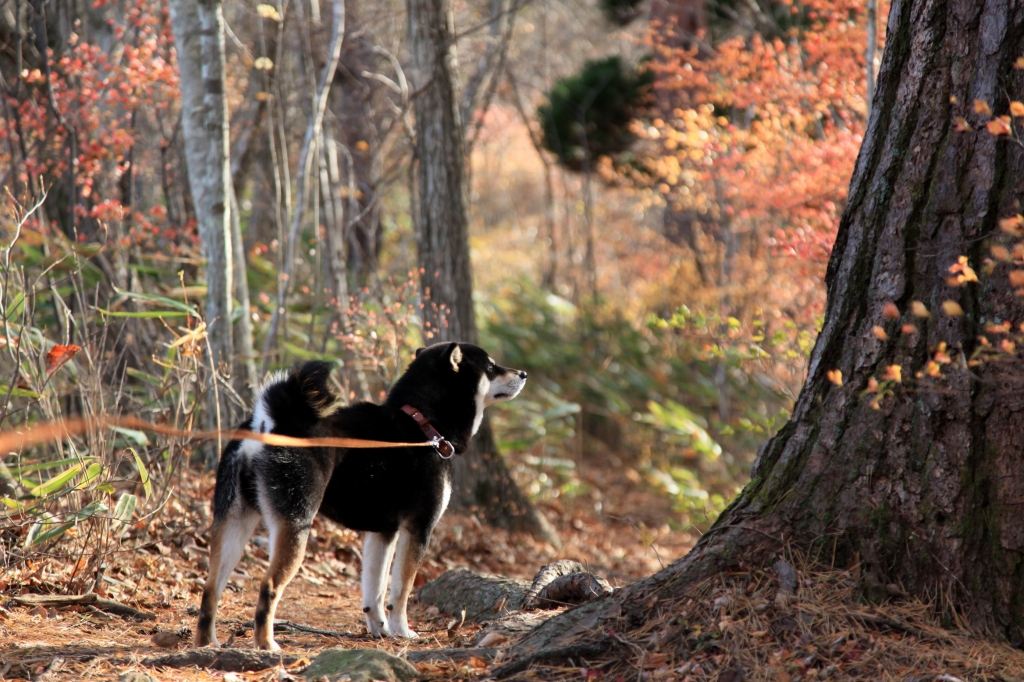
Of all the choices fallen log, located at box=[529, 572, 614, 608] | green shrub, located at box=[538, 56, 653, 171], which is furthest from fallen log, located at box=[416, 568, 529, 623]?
green shrub, located at box=[538, 56, 653, 171]

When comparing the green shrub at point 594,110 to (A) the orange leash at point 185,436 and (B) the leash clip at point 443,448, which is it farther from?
(A) the orange leash at point 185,436

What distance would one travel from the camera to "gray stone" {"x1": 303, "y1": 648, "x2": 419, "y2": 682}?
10.2ft

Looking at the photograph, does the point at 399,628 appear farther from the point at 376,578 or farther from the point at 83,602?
the point at 83,602

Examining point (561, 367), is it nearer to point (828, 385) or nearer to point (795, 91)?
point (795, 91)

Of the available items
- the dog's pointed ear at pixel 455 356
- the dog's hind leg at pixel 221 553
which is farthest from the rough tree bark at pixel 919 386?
the dog's pointed ear at pixel 455 356

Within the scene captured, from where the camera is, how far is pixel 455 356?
505cm

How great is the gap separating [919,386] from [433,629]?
305 cm

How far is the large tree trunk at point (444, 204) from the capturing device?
7.97 meters

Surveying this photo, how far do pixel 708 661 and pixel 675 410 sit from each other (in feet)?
28.9

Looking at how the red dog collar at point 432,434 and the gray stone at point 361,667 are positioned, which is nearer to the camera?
the gray stone at point 361,667

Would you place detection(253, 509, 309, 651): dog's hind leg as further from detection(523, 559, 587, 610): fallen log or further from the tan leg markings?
detection(523, 559, 587, 610): fallen log

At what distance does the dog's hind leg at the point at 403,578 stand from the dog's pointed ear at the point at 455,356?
101 cm

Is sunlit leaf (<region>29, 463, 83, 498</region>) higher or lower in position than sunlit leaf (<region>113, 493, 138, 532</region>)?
higher

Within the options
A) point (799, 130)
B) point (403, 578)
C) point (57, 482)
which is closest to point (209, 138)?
point (57, 482)
